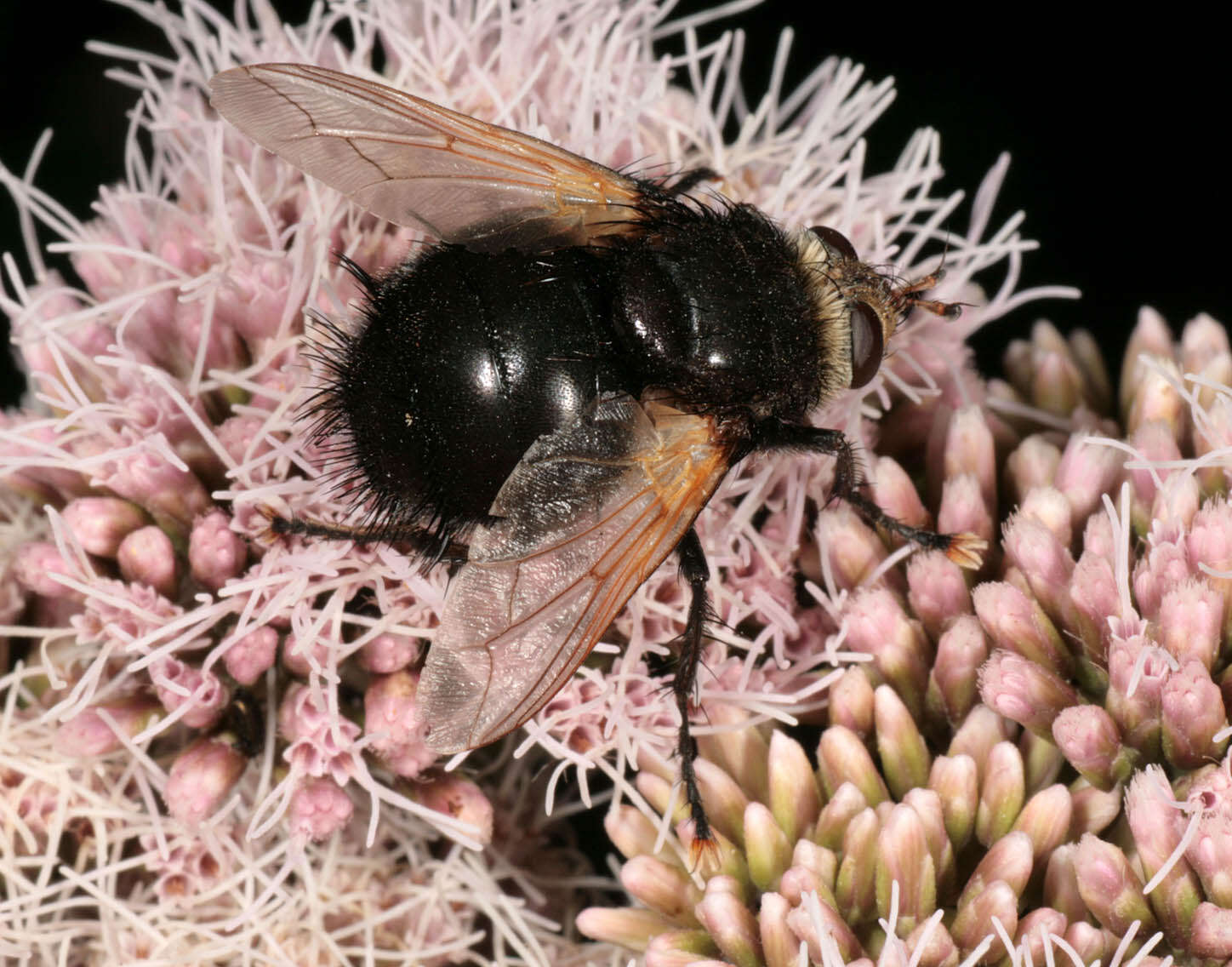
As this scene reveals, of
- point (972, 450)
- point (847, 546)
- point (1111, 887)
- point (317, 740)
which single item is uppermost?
point (972, 450)

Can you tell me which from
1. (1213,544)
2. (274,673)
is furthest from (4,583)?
(1213,544)

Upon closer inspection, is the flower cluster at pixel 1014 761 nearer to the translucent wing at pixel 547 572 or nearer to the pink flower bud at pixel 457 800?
the pink flower bud at pixel 457 800

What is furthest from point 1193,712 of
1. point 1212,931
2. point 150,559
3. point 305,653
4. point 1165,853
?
point 150,559

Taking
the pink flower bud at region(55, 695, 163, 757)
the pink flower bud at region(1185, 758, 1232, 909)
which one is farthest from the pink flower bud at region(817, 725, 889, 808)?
the pink flower bud at region(55, 695, 163, 757)

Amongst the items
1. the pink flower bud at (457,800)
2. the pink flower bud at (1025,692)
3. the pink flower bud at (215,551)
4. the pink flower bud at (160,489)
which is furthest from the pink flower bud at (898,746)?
the pink flower bud at (160,489)

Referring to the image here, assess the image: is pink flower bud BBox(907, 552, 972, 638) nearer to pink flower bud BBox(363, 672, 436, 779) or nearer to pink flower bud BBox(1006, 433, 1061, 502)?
pink flower bud BBox(1006, 433, 1061, 502)

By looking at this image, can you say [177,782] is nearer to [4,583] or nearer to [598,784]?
[4,583]

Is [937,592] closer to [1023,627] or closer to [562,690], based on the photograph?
[1023,627]
